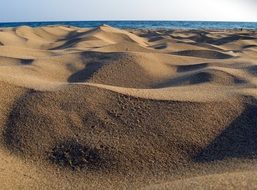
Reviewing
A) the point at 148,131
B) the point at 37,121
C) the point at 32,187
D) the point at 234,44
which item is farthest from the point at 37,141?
the point at 234,44

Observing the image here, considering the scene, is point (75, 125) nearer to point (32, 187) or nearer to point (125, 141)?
point (125, 141)

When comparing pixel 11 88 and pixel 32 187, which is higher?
pixel 11 88

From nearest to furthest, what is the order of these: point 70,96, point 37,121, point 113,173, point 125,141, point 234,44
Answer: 1. point 113,173
2. point 125,141
3. point 37,121
4. point 70,96
5. point 234,44

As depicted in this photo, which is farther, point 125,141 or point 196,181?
point 125,141

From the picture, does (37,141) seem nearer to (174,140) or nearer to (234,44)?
(174,140)

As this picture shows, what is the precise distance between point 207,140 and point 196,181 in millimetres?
459

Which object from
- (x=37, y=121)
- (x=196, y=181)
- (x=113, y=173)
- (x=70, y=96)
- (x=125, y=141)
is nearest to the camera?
(x=196, y=181)

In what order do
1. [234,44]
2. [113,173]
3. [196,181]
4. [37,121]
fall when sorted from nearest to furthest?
[196,181]
[113,173]
[37,121]
[234,44]

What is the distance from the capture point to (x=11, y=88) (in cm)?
239

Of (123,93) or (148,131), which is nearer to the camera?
(148,131)

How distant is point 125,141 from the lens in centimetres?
196

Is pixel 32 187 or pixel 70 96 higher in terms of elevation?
pixel 70 96

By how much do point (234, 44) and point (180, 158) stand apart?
18.2 feet

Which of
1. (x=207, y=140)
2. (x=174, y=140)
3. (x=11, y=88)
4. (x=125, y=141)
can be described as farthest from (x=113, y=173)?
(x=11, y=88)
